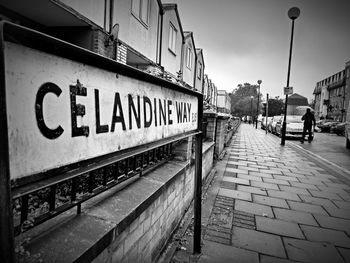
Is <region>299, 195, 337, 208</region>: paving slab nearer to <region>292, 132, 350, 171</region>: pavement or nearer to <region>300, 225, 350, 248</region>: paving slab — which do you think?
<region>300, 225, 350, 248</region>: paving slab

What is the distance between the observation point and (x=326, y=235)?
2.84m

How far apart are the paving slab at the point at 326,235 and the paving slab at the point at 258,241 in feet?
1.56

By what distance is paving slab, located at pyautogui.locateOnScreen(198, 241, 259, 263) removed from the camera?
2.26m

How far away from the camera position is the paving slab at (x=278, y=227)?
2834 millimetres

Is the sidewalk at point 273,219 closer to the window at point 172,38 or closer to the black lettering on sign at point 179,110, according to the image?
the black lettering on sign at point 179,110

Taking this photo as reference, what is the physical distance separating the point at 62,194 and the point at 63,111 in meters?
1.37

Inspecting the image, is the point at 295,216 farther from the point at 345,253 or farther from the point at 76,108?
the point at 76,108

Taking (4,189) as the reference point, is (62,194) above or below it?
below

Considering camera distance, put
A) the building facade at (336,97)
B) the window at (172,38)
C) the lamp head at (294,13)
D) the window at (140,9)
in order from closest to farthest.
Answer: the window at (140,9) → the lamp head at (294,13) → the window at (172,38) → the building facade at (336,97)

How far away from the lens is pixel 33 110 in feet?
1.99

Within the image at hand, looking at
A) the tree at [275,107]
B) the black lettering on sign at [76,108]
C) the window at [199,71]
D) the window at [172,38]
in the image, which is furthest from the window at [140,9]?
the tree at [275,107]

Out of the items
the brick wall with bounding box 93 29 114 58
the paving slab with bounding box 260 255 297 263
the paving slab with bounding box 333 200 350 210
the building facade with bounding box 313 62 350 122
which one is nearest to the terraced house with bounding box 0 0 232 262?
the paving slab with bounding box 260 255 297 263

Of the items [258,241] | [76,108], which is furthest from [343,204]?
[76,108]

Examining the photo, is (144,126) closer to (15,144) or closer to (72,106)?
(72,106)
